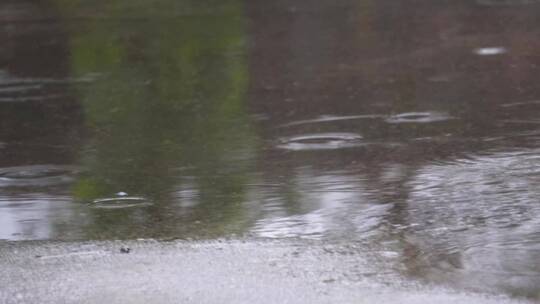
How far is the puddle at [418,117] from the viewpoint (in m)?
8.67

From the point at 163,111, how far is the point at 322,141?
1665mm

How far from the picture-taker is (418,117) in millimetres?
8781

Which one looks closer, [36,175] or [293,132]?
[36,175]

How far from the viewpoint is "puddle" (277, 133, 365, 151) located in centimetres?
814

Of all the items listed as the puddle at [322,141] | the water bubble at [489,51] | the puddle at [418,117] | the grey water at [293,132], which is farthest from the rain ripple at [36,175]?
the water bubble at [489,51]

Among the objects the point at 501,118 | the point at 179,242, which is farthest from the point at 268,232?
the point at 501,118

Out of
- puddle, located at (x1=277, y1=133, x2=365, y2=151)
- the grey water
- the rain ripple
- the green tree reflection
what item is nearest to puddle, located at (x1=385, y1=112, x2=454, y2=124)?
the grey water

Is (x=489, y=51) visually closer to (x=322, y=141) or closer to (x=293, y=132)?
(x=293, y=132)

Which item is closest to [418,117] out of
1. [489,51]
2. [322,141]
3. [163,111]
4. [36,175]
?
[322,141]

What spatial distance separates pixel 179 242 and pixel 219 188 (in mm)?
1010

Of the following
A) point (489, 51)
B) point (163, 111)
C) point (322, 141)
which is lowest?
point (322, 141)

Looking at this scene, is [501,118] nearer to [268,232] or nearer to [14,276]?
[268,232]

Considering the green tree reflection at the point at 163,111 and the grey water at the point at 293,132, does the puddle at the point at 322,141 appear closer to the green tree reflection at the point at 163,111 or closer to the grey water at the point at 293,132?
the grey water at the point at 293,132

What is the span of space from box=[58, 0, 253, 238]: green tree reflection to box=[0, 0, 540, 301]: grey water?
0.02m
